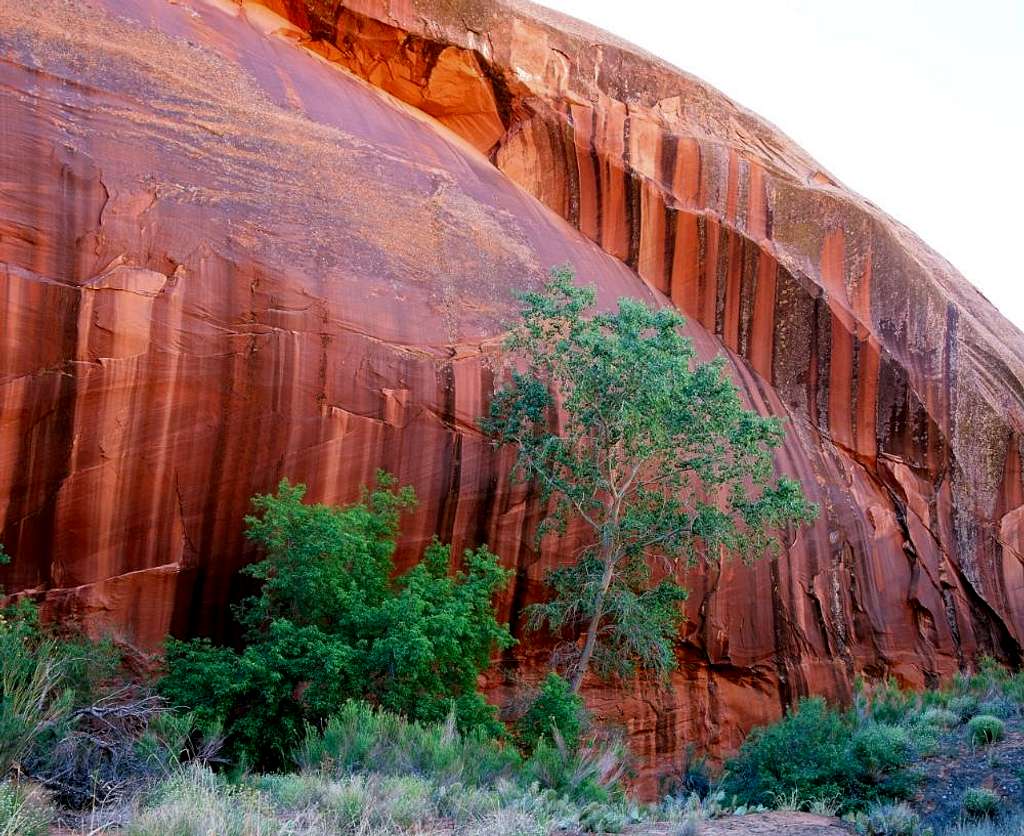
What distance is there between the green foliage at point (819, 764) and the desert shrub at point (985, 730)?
96 centimetres

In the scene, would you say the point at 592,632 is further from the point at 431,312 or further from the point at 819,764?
the point at 431,312

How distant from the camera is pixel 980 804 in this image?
10.8 metres

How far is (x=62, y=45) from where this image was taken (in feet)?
39.9

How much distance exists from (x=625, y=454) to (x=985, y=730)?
6346 mm

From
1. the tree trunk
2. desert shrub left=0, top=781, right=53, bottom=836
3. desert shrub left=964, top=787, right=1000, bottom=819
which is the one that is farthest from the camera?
the tree trunk

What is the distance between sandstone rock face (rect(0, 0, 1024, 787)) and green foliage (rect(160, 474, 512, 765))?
105 cm

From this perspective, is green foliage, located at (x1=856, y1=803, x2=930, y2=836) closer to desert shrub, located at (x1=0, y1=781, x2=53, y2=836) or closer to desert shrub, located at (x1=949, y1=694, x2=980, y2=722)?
desert shrub, located at (x1=949, y1=694, x2=980, y2=722)

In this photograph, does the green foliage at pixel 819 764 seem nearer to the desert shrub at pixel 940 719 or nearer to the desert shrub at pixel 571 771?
the desert shrub at pixel 940 719

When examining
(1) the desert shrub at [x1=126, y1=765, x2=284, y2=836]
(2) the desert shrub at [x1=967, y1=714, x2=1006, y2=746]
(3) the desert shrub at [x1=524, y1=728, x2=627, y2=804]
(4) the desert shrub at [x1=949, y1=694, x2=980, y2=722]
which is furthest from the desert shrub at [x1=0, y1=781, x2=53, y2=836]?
(4) the desert shrub at [x1=949, y1=694, x2=980, y2=722]

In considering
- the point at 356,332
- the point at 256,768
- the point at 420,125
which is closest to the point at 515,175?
the point at 420,125

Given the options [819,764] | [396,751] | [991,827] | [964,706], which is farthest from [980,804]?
[396,751]

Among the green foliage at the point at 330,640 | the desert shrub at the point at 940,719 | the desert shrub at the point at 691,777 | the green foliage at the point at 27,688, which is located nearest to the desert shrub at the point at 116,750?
the green foliage at the point at 27,688

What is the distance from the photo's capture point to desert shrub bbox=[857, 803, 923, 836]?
9719mm

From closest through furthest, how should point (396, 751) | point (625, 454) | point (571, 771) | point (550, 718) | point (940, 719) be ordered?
point (396, 751)
point (571, 771)
point (550, 718)
point (625, 454)
point (940, 719)
